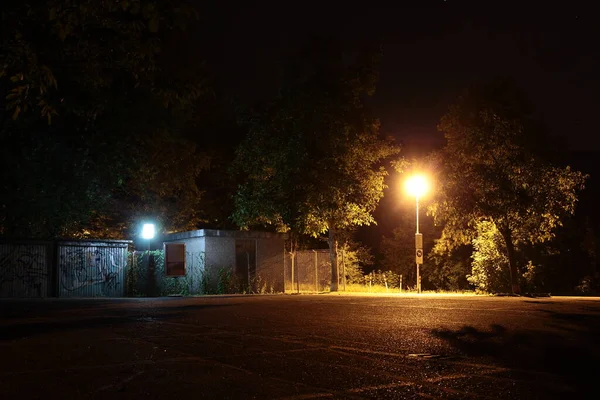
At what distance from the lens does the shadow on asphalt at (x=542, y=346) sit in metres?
6.93

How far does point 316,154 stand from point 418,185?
4999mm

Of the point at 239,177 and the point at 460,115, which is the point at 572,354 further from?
the point at 239,177

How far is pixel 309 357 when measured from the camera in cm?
780

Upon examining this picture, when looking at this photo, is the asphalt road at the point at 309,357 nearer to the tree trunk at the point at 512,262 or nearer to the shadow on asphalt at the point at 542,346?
the shadow on asphalt at the point at 542,346

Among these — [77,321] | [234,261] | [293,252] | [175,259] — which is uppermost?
[293,252]

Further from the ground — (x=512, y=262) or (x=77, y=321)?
(x=512, y=262)

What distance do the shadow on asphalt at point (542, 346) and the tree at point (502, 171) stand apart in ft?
50.5

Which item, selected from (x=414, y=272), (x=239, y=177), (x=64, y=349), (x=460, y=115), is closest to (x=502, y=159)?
(x=460, y=115)

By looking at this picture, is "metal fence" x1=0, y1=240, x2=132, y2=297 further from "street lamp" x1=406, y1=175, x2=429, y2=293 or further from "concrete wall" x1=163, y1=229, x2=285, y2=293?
"street lamp" x1=406, y1=175, x2=429, y2=293

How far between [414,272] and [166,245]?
25552 mm

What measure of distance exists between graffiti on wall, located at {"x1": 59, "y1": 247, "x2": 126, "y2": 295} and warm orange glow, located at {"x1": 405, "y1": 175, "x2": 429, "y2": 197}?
530 inches

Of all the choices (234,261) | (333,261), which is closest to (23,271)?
(234,261)

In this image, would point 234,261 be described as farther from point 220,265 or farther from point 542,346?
point 542,346

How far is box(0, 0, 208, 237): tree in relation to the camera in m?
8.72
